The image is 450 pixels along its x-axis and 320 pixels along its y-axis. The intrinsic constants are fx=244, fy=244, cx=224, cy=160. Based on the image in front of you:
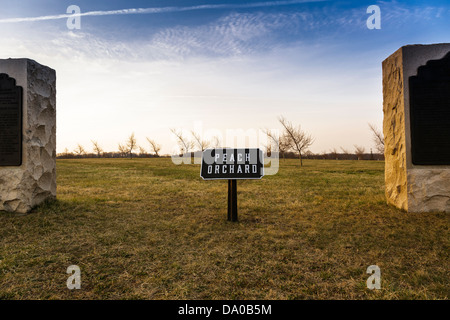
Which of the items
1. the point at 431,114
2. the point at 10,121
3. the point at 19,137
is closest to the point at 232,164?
the point at 431,114

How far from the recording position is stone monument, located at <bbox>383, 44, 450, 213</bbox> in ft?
18.2

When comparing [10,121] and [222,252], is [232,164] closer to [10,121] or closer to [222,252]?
[222,252]

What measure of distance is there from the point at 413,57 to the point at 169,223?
269 inches

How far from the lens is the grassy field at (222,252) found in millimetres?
2723

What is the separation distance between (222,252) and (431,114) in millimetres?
5710

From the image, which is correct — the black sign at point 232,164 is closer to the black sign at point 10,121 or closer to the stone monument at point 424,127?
the stone monument at point 424,127

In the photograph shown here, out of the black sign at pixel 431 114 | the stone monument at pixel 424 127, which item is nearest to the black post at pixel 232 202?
the stone monument at pixel 424 127

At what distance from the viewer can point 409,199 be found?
5648 mm

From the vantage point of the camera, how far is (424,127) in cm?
564

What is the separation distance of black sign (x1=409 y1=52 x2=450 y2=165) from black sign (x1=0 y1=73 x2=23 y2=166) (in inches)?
359

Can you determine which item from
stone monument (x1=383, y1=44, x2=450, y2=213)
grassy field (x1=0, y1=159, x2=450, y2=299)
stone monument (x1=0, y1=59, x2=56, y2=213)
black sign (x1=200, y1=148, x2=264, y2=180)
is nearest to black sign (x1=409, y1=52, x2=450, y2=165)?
stone monument (x1=383, y1=44, x2=450, y2=213)

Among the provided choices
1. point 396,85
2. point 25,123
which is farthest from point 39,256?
point 396,85

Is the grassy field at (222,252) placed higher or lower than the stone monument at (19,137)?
lower

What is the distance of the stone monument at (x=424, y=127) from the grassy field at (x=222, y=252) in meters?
0.55
